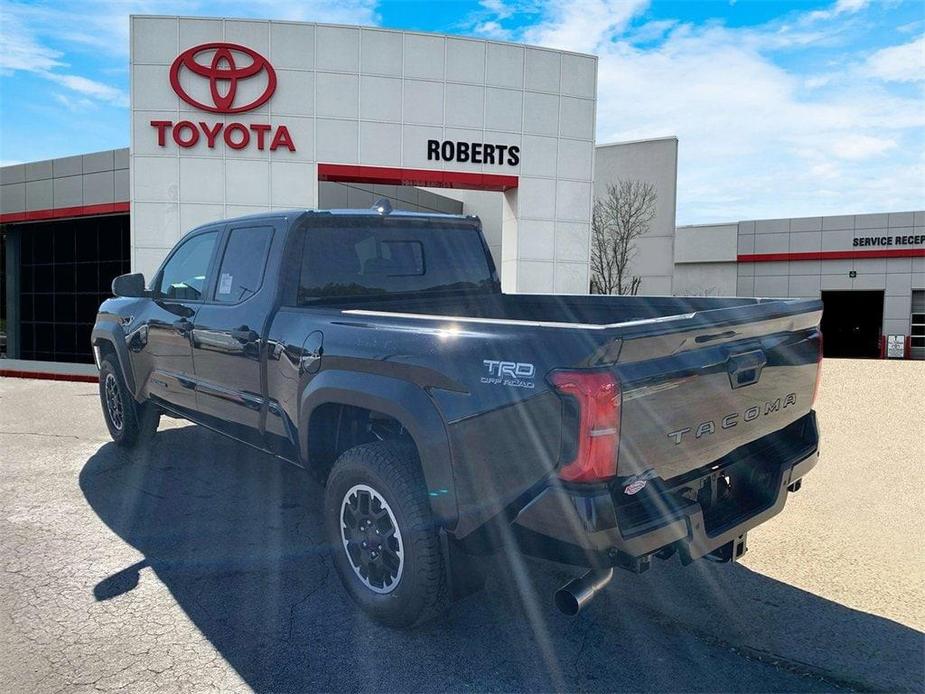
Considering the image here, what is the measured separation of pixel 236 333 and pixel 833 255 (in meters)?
41.5

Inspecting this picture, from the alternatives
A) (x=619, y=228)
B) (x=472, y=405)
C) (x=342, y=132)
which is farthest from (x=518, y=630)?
(x=619, y=228)

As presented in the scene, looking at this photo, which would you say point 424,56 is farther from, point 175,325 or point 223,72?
point 175,325

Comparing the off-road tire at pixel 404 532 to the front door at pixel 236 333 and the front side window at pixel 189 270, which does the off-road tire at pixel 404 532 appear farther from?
the front side window at pixel 189 270

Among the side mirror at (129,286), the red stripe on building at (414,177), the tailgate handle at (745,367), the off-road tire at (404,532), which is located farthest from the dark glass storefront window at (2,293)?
the tailgate handle at (745,367)

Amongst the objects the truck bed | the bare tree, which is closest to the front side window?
the truck bed

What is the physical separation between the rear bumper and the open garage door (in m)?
Result: 42.6

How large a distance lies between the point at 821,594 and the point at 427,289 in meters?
3.03

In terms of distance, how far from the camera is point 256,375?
4.27 meters

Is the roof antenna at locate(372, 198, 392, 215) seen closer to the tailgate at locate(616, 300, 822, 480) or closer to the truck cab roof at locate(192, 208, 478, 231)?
the truck cab roof at locate(192, 208, 478, 231)

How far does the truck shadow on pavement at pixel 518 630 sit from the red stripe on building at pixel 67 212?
55.6 feet

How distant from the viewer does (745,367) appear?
306 centimetres

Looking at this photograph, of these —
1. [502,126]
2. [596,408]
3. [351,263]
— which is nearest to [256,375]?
[351,263]

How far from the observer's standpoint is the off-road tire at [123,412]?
253 inches

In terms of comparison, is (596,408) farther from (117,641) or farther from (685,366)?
(117,641)
